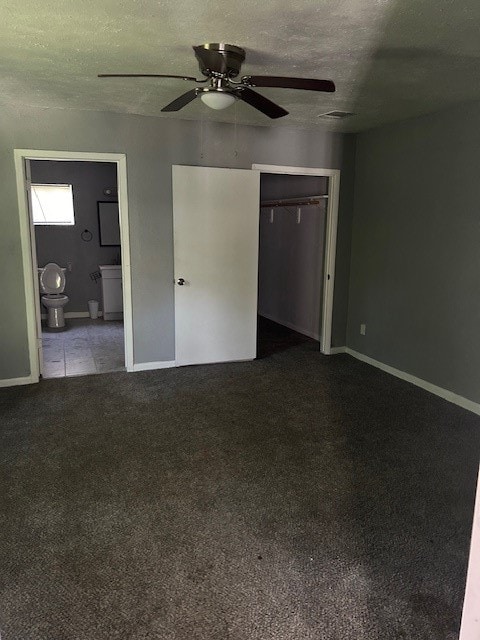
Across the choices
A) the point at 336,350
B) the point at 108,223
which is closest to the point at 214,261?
the point at 336,350

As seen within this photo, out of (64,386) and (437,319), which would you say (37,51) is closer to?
(64,386)

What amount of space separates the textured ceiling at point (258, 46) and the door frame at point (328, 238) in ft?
3.75

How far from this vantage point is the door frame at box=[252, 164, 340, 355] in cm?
493

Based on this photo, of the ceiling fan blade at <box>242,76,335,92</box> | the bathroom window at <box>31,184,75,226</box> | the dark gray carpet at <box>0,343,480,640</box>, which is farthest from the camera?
the bathroom window at <box>31,184,75,226</box>

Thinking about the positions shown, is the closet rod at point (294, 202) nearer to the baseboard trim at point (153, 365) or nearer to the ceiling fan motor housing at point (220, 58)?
the baseboard trim at point (153, 365)

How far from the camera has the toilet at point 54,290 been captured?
256 inches

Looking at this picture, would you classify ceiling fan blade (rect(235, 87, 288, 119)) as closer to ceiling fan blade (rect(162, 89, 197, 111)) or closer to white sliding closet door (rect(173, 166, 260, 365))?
ceiling fan blade (rect(162, 89, 197, 111))

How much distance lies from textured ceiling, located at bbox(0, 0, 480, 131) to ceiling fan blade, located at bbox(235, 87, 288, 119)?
0.73ft

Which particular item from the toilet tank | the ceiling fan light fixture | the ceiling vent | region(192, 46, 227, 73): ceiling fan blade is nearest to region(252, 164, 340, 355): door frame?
the ceiling vent

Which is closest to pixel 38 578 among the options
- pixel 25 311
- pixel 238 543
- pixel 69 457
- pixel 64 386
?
pixel 238 543

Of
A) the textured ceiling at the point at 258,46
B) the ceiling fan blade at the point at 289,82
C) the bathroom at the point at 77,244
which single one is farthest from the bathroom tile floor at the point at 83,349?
the ceiling fan blade at the point at 289,82

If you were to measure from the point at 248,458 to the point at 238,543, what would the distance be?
81 centimetres

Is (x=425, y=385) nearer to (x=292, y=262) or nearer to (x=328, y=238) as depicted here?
(x=328, y=238)

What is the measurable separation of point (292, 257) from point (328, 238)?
1.30m
